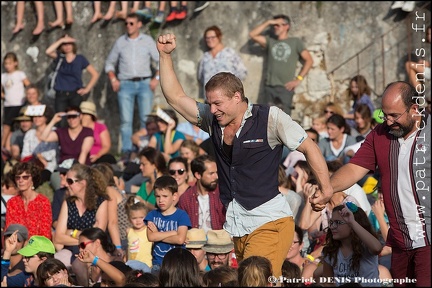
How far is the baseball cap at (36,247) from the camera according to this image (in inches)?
374

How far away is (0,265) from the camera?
1002cm

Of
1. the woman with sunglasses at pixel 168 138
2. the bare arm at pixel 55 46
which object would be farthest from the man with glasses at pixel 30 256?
the bare arm at pixel 55 46

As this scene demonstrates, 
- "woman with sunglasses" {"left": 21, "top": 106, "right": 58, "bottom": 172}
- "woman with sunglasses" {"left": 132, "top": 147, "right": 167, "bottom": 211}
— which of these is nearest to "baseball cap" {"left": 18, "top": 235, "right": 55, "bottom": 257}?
"woman with sunglasses" {"left": 132, "top": 147, "right": 167, "bottom": 211}

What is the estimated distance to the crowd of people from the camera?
275 inches

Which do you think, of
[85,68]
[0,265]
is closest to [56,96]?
[85,68]

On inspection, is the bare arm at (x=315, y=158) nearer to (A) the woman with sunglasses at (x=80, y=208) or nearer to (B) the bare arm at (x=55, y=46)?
(A) the woman with sunglasses at (x=80, y=208)

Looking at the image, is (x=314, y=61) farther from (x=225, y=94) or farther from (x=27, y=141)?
(x=225, y=94)

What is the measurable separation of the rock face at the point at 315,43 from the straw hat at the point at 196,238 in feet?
19.4

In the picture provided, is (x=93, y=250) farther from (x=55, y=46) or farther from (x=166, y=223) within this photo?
(x=55, y=46)

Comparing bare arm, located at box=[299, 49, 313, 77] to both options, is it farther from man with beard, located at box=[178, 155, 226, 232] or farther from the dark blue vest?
the dark blue vest

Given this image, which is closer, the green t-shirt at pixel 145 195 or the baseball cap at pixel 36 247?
the baseball cap at pixel 36 247

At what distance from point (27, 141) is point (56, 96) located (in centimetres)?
127

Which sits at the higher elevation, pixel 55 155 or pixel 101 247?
pixel 55 155

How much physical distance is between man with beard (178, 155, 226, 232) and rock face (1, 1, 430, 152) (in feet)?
17.3
